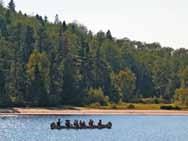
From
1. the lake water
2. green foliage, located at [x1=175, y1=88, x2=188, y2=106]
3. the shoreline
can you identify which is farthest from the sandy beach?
green foliage, located at [x1=175, y1=88, x2=188, y2=106]

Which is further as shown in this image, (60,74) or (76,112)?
(60,74)

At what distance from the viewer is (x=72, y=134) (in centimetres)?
9181

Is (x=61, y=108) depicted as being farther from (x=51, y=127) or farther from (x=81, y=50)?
(x=51, y=127)

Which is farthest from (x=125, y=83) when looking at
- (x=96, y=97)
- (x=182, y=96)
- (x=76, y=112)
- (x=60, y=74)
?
(x=76, y=112)

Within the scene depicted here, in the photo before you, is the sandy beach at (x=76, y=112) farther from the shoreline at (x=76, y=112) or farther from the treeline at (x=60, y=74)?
the treeline at (x=60, y=74)

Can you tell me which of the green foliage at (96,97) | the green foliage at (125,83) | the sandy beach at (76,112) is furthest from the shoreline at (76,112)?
the green foliage at (125,83)

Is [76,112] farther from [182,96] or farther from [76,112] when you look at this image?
[182,96]

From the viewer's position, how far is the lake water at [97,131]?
84.9m

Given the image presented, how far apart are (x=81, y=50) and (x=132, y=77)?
16705mm

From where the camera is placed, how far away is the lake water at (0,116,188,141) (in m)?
84.9

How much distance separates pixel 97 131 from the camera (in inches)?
3885

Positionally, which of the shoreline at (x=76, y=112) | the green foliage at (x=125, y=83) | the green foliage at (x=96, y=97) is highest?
the green foliage at (x=125, y=83)

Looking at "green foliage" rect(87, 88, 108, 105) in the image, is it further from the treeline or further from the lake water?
the lake water

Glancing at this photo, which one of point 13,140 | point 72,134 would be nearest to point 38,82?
point 72,134
